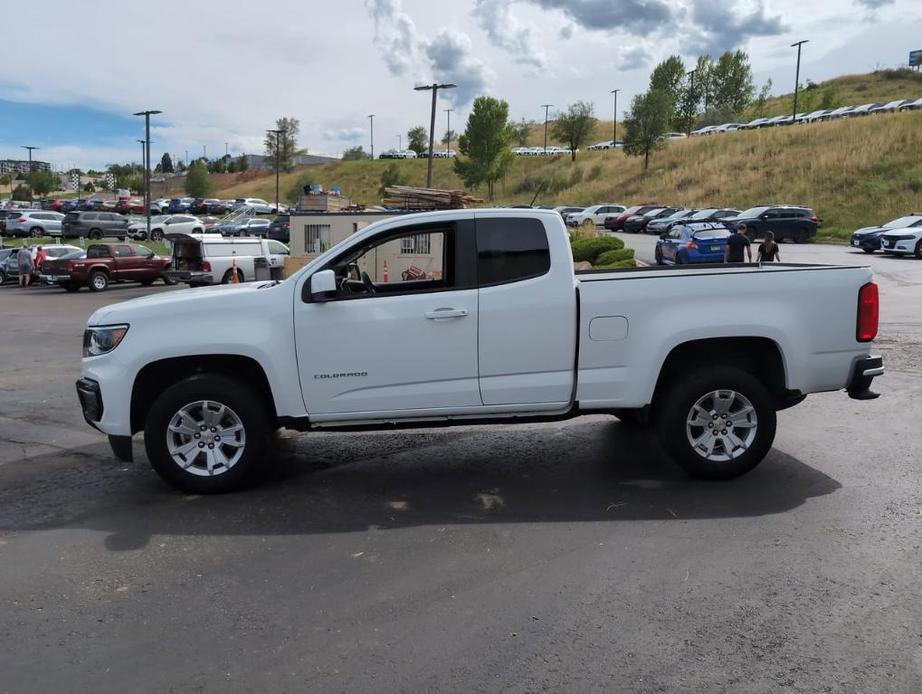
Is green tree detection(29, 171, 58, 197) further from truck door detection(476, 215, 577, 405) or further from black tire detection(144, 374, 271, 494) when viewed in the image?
truck door detection(476, 215, 577, 405)

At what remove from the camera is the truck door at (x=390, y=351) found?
18.2ft

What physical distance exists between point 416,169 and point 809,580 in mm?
106528

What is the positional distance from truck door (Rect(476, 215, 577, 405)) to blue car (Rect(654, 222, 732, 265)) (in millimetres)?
18336

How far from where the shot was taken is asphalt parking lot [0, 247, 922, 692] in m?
3.45

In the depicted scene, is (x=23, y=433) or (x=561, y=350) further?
(x=23, y=433)

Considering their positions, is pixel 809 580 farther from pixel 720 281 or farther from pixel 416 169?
pixel 416 169

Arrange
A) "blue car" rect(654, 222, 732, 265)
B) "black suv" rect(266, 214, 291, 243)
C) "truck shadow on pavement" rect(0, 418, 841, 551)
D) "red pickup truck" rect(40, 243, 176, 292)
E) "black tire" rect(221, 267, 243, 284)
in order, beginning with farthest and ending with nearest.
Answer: "black suv" rect(266, 214, 291, 243) → "red pickup truck" rect(40, 243, 176, 292) → "blue car" rect(654, 222, 732, 265) → "black tire" rect(221, 267, 243, 284) → "truck shadow on pavement" rect(0, 418, 841, 551)

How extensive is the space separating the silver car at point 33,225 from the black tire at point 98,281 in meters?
27.2

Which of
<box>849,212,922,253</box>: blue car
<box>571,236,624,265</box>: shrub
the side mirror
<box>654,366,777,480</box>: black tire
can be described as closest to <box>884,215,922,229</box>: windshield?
<box>849,212,922,253</box>: blue car

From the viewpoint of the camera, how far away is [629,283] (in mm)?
5645

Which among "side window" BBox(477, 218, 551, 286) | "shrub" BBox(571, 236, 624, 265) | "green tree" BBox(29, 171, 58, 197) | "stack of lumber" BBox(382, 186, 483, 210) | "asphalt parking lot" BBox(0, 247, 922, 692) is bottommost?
"asphalt parking lot" BBox(0, 247, 922, 692)

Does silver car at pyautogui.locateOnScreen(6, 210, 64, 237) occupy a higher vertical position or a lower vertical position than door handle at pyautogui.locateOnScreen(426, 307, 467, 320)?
higher

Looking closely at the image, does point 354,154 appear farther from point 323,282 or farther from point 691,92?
point 323,282

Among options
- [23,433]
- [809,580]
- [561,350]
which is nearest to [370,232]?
[561,350]
